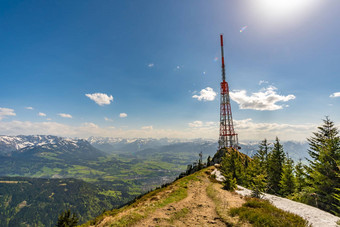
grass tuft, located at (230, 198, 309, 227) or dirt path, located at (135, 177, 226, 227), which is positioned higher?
grass tuft, located at (230, 198, 309, 227)

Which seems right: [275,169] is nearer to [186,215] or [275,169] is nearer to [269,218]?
[269,218]

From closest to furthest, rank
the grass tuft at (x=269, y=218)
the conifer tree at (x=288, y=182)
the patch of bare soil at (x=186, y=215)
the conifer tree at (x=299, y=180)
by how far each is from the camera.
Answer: the grass tuft at (x=269, y=218) < the patch of bare soil at (x=186, y=215) < the conifer tree at (x=299, y=180) < the conifer tree at (x=288, y=182)

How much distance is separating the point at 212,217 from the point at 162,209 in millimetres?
6230

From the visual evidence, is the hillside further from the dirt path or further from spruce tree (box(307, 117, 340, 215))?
spruce tree (box(307, 117, 340, 215))

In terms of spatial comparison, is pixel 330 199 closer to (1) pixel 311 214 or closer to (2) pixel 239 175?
(1) pixel 311 214

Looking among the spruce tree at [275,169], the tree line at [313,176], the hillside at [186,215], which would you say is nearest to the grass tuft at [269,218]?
the hillside at [186,215]

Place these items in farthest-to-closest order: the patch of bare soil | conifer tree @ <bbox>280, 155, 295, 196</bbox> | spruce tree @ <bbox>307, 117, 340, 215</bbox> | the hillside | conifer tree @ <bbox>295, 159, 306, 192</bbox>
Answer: conifer tree @ <bbox>280, 155, 295, 196</bbox> < conifer tree @ <bbox>295, 159, 306, 192</bbox> < spruce tree @ <bbox>307, 117, 340, 215</bbox> < the patch of bare soil < the hillside

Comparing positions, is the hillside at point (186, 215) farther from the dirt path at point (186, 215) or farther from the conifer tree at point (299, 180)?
the conifer tree at point (299, 180)

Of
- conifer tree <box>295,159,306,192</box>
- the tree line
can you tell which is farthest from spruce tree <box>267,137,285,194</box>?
conifer tree <box>295,159,306,192</box>

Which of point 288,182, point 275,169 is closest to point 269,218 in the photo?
point 288,182

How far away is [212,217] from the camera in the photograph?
47.8 feet

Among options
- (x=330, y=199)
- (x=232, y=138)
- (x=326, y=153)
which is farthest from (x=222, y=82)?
(x=330, y=199)

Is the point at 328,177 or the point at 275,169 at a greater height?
the point at 328,177

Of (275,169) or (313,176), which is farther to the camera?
(275,169)
